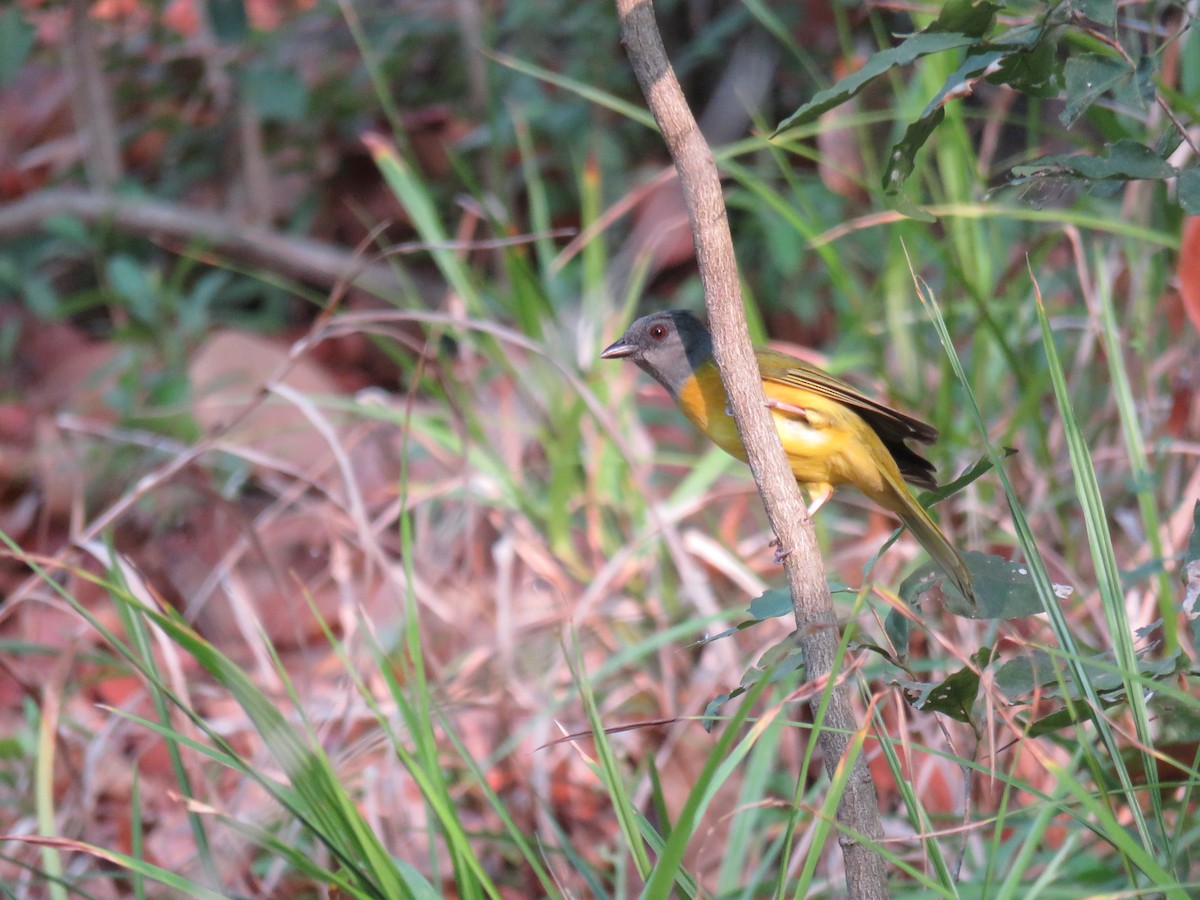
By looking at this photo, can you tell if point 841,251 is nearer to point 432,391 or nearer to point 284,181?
point 432,391

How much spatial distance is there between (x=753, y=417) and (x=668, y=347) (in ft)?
3.83

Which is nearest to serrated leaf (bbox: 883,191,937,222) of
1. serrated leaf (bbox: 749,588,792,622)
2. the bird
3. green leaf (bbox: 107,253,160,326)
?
serrated leaf (bbox: 749,588,792,622)

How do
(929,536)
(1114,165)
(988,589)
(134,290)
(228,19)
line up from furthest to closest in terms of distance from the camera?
(228,19)
(134,290)
(929,536)
(988,589)
(1114,165)

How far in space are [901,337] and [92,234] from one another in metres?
4.36

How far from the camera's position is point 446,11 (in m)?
6.96

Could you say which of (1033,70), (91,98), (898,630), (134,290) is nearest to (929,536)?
(898,630)

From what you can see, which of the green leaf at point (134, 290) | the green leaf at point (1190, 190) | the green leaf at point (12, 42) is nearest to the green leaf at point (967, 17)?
the green leaf at point (1190, 190)

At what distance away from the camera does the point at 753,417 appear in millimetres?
1491

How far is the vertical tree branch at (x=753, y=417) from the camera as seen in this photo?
1.43 meters

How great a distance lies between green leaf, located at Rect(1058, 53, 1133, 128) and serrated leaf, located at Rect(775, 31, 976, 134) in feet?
0.48

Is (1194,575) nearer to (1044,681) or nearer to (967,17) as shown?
(1044,681)

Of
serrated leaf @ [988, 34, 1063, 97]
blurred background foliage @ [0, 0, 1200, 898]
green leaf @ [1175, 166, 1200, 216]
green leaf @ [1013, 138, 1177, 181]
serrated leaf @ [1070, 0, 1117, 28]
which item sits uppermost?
serrated leaf @ [1070, 0, 1117, 28]

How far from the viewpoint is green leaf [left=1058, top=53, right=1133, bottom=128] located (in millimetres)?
1519

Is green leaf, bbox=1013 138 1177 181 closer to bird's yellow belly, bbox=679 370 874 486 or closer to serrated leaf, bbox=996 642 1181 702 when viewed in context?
serrated leaf, bbox=996 642 1181 702
